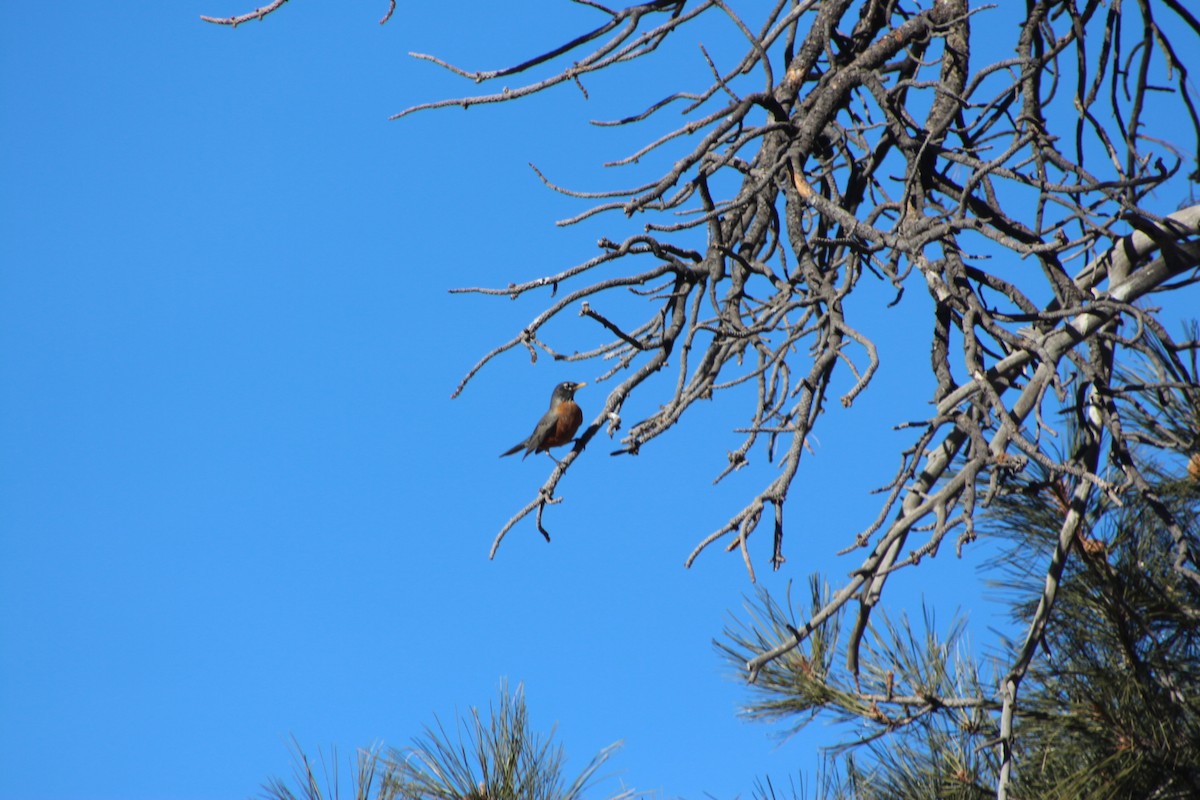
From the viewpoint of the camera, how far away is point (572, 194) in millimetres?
3236

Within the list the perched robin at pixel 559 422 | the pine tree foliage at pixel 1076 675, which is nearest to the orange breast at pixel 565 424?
the perched robin at pixel 559 422

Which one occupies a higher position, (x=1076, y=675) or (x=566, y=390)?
(x=566, y=390)

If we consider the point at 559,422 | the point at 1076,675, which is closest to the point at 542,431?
the point at 559,422

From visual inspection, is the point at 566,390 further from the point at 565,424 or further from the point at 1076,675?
the point at 1076,675

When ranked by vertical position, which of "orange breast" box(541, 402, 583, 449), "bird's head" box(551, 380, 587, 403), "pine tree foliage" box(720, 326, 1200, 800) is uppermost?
"bird's head" box(551, 380, 587, 403)

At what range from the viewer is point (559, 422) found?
23.1 ft

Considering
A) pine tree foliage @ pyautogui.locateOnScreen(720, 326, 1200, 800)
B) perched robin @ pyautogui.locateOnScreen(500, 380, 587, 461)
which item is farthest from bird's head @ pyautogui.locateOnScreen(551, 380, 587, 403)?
pine tree foliage @ pyautogui.locateOnScreen(720, 326, 1200, 800)

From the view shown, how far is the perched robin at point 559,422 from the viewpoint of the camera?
7.05 m

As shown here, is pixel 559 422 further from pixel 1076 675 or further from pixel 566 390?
pixel 1076 675

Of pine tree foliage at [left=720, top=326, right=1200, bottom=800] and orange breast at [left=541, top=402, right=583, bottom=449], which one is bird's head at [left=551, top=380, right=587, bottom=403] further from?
pine tree foliage at [left=720, top=326, right=1200, bottom=800]

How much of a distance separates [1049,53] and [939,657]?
191 centimetres

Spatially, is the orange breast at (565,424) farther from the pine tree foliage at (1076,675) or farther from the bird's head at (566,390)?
the pine tree foliage at (1076,675)

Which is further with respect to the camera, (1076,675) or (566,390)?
(566,390)

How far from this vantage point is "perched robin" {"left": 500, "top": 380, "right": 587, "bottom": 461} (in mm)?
7047
